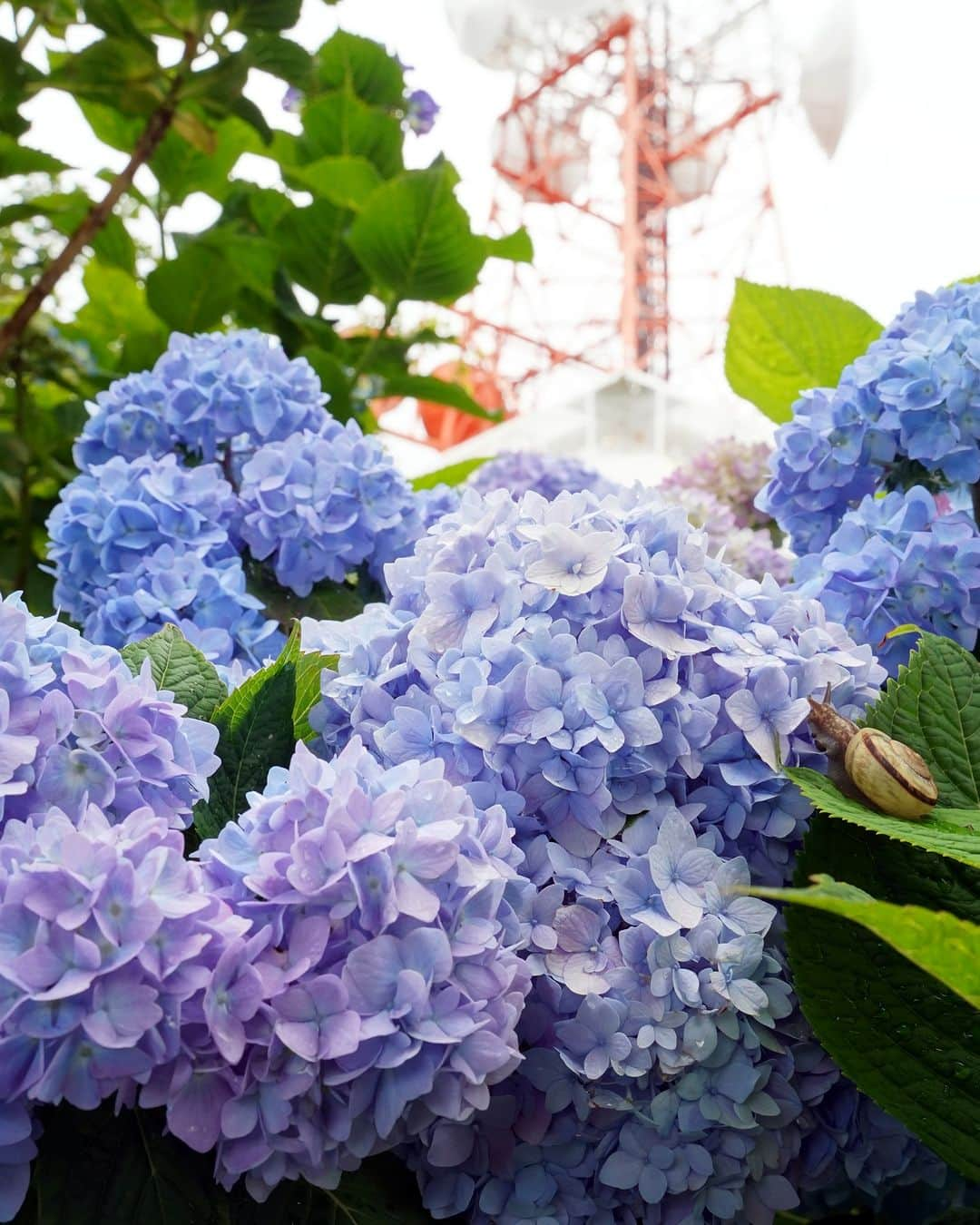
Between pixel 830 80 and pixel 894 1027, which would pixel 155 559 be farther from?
pixel 830 80

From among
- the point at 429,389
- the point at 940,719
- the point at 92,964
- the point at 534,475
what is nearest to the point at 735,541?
the point at 534,475

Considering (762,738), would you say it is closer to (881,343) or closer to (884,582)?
(884,582)

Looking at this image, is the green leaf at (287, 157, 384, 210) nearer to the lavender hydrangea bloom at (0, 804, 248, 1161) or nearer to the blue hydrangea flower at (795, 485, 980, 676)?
the blue hydrangea flower at (795, 485, 980, 676)

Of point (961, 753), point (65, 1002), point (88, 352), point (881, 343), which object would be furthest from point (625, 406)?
point (65, 1002)

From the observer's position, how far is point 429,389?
1.28 metres

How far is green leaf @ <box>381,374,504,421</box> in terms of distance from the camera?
1.27 metres

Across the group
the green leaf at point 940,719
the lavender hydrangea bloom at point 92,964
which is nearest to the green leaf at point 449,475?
the green leaf at point 940,719

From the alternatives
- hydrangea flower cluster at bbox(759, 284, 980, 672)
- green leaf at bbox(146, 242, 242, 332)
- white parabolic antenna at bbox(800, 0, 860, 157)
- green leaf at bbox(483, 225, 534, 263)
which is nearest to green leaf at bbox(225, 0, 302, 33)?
green leaf at bbox(146, 242, 242, 332)

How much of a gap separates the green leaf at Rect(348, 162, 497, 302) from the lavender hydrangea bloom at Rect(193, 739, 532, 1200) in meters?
0.82

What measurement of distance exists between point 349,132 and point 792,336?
2.17ft

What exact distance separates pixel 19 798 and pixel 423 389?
0.92 m

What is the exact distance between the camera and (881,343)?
67 centimetres

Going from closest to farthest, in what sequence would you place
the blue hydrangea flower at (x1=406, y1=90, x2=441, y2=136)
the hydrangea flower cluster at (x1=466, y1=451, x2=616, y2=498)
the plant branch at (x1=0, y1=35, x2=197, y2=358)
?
the plant branch at (x1=0, y1=35, x2=197, y2=358) < the hydrangea flower cluster at (x1=466, y1=451, x2=616, y2=498) < the blue hydrangea flower at (x1=406, y1=90, x2=441, y2=136)

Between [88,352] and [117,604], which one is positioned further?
[88,352]
